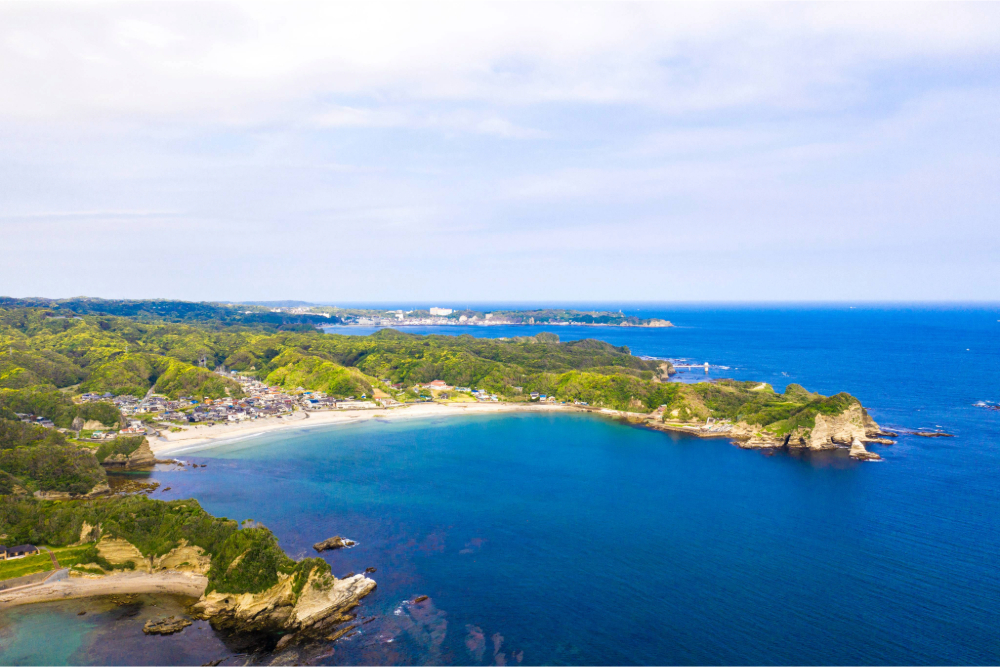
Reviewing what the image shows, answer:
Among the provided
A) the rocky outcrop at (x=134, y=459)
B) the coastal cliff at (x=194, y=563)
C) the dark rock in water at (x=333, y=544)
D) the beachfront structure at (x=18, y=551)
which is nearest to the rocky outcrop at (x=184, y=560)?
the coastal cliff at (x=194, y=563)

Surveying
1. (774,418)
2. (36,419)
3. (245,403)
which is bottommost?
(245,403)

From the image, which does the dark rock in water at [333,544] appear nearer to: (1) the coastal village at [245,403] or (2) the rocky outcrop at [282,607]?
(2) the rocky outcrop at [282,607]

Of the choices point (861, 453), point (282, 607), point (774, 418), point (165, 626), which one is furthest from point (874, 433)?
point (165, 626)

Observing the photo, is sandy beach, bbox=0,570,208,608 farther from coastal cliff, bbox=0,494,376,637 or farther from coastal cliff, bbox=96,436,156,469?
coastal cliff, bbox=96,436,156,469

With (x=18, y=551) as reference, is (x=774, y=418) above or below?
above

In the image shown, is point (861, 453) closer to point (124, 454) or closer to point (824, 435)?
point (824, 435)

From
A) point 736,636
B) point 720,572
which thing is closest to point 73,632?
point 736,636

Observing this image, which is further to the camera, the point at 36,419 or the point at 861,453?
the point at 36,419
